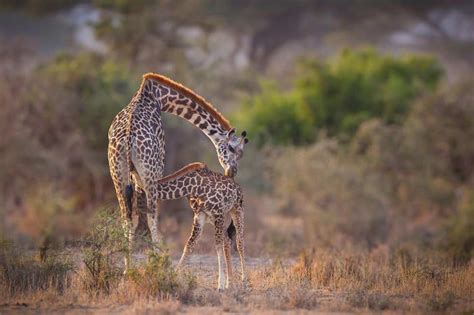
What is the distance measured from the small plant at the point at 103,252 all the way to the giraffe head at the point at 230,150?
165cm

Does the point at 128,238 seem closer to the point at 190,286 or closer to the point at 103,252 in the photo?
the point at 103,252

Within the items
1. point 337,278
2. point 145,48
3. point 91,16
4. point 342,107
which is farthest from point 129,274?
point 91,16

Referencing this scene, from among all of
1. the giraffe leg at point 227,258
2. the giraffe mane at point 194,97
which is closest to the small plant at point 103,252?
the giraffe leg at point 227,258

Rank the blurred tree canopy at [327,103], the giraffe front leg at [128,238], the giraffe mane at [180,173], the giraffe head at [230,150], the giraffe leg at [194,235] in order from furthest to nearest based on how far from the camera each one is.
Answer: the blurred tree canopy at [327,103] < the giraffe head at [230,150] < the giraffe mane at [180,173] < the giraffe leg at [194,235] < the giraffe front leg at [128,238]

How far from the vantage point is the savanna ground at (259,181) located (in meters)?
10.5

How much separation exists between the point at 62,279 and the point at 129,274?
863mm

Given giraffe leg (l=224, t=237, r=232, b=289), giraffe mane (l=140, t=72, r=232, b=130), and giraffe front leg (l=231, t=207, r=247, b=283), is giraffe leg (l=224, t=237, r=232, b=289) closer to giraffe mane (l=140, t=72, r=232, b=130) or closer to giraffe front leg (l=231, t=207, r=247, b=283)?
giraffe front leg (l=231, t=207, r=247, b=283)

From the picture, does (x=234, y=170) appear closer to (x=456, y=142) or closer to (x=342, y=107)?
(x=456, y=142)

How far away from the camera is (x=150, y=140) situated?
11078 millimetres

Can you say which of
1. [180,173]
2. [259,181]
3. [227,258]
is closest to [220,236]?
[227,258]

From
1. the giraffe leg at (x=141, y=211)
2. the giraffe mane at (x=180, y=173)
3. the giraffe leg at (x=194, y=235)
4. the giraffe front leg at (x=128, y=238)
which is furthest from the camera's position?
the giraffe mane at (x=180, y=173)

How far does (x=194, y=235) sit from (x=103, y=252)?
1.05m

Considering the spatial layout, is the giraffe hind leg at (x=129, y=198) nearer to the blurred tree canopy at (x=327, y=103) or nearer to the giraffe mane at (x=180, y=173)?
the giraffe mane at (x=180, y=173)

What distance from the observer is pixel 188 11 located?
33188mm
